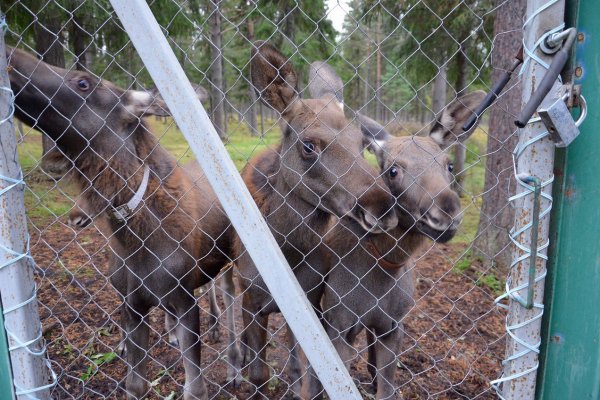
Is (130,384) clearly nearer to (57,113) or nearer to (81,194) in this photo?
(81,194)

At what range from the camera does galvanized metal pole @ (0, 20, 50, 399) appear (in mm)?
2352

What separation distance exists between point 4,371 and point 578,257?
9.78 ft

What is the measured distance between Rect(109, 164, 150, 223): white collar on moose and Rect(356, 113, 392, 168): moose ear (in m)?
1.71

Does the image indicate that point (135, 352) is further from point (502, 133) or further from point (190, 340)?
point (502, 133)

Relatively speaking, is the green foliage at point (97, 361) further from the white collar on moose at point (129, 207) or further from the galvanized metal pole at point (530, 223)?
the galvanized metal pole at point (530, 223)

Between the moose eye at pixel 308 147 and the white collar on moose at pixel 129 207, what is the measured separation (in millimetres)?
1226

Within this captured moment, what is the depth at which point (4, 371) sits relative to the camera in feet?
8.18

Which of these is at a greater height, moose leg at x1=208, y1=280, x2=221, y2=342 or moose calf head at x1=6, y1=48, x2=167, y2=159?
moose calf head at x1=6, y1=48, x2=167, y2=159

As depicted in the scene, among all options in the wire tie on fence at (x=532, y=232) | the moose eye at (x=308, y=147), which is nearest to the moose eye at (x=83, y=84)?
the moose eye at (x=308, y=147)

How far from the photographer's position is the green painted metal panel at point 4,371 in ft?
8.04

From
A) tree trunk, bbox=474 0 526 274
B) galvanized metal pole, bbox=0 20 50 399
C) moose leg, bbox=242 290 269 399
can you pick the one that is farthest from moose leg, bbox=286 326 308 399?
tree trunk, bbox=474 0 526 274

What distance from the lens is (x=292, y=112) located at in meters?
3.65

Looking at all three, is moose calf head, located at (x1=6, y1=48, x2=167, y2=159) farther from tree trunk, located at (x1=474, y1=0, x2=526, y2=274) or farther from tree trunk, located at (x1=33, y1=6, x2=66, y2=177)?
tree trunk, located at (x1=474, y1=0, x2=526, y2=274)

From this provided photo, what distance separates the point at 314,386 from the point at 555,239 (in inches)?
89.8
